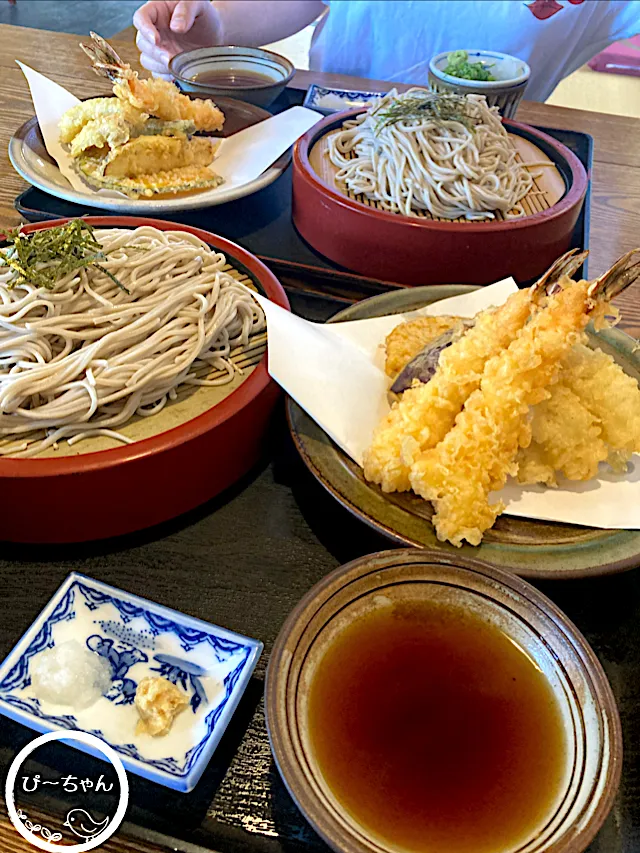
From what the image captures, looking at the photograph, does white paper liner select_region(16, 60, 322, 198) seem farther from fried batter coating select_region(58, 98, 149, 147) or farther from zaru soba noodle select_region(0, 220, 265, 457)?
zaru soba noodle select_region(0, 220, 265, 457)

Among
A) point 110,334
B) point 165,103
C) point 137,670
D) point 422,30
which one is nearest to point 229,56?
point 165,103

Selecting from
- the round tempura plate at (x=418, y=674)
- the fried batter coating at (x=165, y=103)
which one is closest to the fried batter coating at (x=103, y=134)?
the fried batter coating at (x=165, y=103)

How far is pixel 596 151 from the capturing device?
3252mm

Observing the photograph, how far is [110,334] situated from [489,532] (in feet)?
3.37

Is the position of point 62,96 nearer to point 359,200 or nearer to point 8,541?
point 359,200

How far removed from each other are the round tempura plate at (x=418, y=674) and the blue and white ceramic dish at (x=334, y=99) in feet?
8.37

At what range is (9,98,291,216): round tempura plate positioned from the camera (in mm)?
2344

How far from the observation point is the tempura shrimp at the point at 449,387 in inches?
57.9

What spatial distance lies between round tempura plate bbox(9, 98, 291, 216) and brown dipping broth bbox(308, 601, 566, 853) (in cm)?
175

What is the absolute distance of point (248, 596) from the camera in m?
1.43

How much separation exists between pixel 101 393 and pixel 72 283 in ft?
1.13

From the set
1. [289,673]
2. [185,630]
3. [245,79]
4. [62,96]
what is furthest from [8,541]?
[245,79]

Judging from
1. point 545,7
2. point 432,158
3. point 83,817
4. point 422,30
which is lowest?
point 83,817

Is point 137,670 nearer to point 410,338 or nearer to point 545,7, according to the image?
point 410,338
